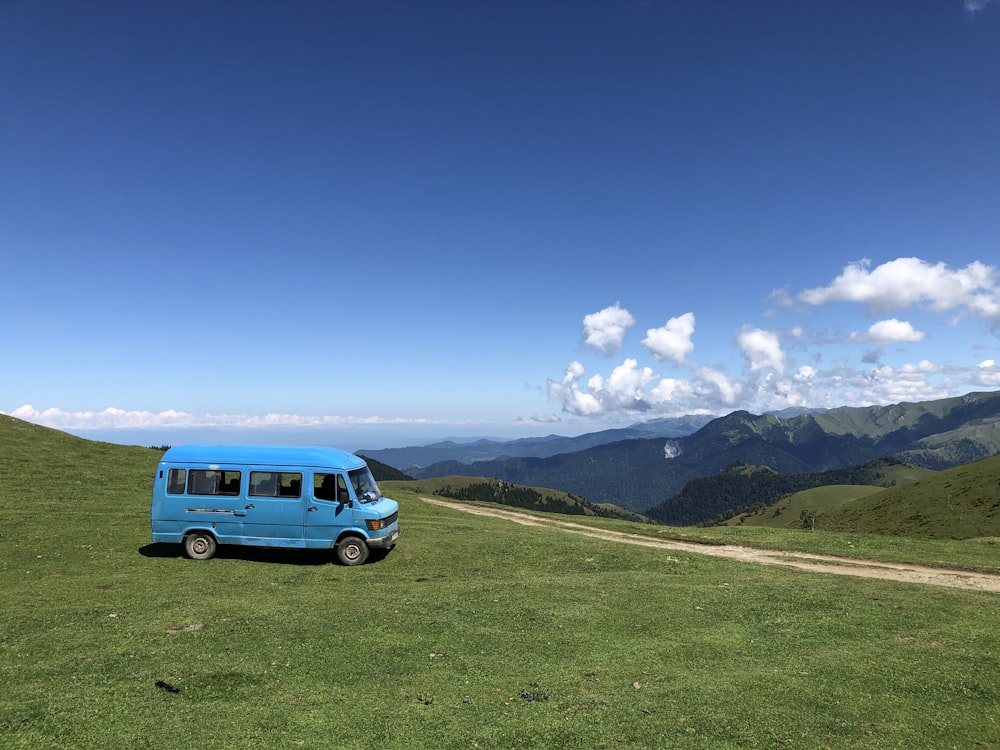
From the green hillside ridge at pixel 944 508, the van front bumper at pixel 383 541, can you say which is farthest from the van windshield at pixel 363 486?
the green hillside ridge at pixel 944 508

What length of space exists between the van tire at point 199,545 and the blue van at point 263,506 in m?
0.03

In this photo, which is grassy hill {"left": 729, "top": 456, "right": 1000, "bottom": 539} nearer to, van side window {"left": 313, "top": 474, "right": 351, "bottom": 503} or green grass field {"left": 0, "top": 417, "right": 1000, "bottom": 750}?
green grass field {"left": 0, "top": 417, "right": 1000, "bottom": 750}

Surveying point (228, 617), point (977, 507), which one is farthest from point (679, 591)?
point (977, 507)

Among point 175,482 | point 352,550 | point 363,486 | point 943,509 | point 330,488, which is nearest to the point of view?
point 330,488

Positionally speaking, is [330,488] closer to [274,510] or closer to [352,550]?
[274,510]

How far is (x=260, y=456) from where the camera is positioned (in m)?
19.8

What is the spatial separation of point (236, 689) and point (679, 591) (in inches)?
498

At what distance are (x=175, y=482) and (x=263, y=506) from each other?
11.7 ft

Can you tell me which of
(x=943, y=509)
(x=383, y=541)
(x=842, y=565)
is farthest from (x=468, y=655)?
(x=943, y=509)

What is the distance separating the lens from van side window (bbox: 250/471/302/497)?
63.4ft

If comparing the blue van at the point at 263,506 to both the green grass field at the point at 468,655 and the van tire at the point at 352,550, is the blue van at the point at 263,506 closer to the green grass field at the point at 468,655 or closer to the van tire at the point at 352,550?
the van tire at the point at 352,550

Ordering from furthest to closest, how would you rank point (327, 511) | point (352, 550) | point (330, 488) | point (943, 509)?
point (943, 509), point (352, 550), point (330, 488), point (327, 511)

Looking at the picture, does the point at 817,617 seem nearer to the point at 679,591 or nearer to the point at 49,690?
the point at 679,591

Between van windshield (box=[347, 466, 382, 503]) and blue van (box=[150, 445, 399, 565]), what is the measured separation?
0.15 m
